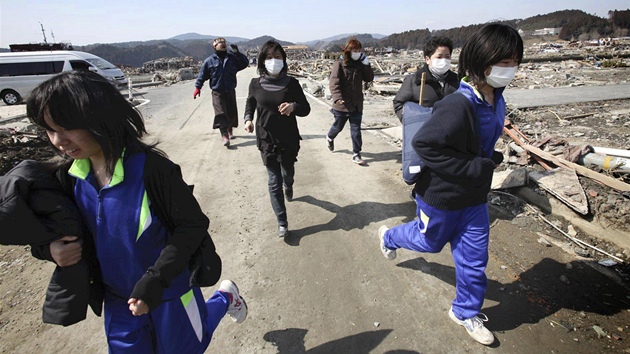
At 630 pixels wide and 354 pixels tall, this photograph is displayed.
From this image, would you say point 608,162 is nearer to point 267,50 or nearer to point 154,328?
point 267,50

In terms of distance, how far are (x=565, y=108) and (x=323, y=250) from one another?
8.97 meters

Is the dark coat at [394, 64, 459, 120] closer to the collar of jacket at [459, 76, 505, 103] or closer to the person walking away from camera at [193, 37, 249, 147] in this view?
the collar of jacket at [459, 76, 505, 103]

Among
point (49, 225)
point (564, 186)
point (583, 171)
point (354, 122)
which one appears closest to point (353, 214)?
point (354, 122)

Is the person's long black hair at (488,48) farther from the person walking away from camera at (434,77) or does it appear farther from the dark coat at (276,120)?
the dark coat at (276,120)

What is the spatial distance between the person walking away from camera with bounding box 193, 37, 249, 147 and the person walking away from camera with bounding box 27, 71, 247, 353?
5290mm

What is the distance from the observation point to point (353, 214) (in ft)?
13.0

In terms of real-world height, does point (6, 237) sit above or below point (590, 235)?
above

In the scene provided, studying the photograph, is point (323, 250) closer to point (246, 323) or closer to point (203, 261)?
point (246, 323)

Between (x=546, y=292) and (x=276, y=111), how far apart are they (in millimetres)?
2946

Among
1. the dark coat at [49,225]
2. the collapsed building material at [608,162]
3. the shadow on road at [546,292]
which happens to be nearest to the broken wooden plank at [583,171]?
the collapsed building material at [608,162]

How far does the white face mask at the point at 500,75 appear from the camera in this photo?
1.83m

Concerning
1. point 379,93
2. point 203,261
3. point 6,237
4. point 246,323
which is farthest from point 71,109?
point 379,93

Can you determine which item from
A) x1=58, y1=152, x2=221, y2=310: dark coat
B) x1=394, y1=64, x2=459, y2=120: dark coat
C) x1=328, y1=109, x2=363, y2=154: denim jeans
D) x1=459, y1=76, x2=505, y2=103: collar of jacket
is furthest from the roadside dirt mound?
x1=459, y1=76, x2=505, y2=103: collar of jacket

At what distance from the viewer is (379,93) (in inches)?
533
